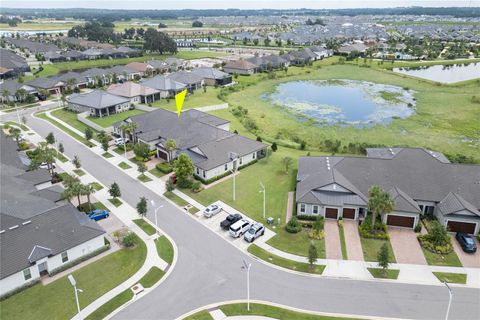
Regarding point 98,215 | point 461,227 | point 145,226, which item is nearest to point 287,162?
point 145,226

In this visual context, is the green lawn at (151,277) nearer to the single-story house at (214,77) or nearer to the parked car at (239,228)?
the parked car at (239,228)

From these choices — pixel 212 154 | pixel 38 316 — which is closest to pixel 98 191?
pixel 212 154

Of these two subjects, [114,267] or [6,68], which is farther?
[6,68]

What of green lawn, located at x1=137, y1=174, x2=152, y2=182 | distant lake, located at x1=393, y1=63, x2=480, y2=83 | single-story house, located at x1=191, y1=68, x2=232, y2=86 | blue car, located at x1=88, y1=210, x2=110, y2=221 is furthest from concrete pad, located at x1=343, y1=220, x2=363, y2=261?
distant lake, located at x1=393, y1=63, x2=480, y2=83

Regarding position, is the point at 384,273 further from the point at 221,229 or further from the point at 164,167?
the point at 164,167

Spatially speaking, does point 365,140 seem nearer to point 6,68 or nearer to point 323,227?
point 323,227

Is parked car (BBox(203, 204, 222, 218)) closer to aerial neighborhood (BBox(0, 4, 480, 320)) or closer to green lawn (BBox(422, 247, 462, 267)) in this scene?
aerial neighborhood (BBox(0, 4, 480, 320))
